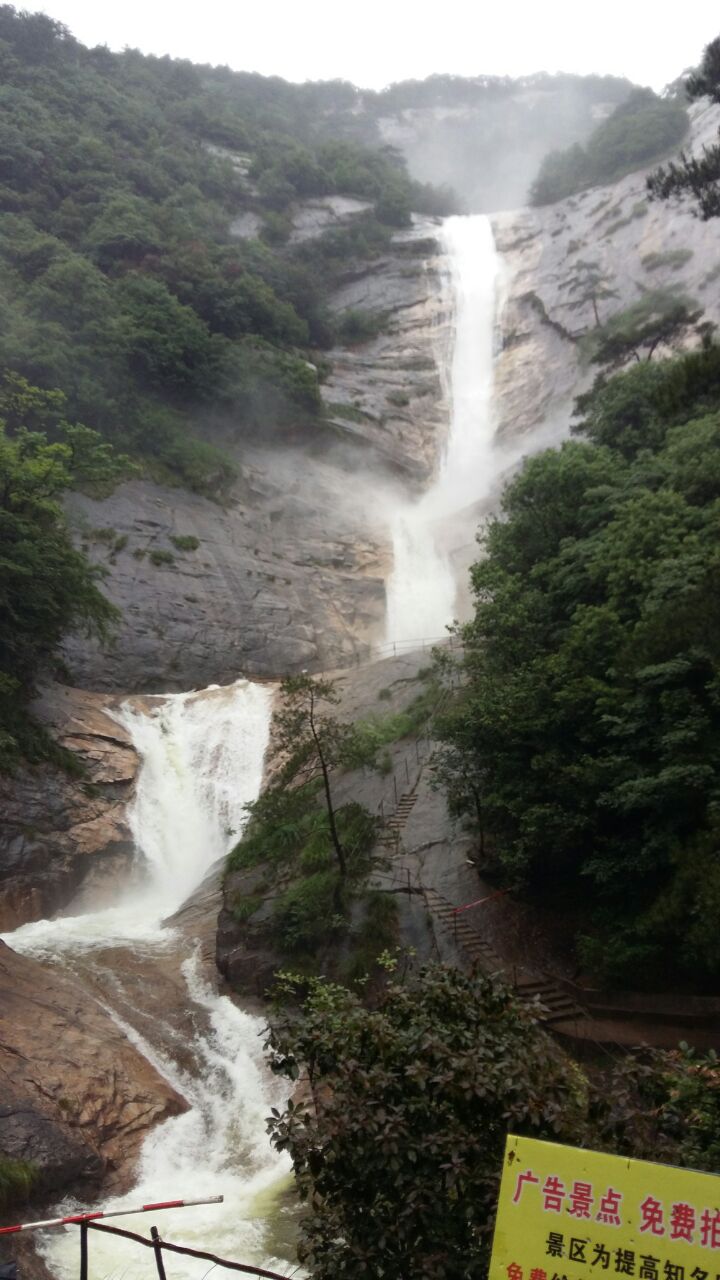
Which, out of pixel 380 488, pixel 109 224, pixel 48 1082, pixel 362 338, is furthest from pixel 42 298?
pixel 48 1082

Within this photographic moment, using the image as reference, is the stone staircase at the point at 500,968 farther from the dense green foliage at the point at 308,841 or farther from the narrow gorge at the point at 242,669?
the dense green foliage at the point at 308,841

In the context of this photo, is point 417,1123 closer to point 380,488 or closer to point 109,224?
point 380,488

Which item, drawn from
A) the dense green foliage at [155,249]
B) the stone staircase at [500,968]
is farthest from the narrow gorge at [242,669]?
the dense green foliage at [155,249]

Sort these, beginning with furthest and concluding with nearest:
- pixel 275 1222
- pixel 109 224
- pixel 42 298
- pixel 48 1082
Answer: pixel 109 224
pixel 42 298
pixel 48 1082
pixel 275 1222

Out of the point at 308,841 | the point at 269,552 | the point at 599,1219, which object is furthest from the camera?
the point at 269,552

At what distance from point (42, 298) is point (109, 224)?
33.4ft

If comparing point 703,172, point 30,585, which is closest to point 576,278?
point 703,172

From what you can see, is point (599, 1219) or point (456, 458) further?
point (456, 458)

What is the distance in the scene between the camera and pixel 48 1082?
12016mm

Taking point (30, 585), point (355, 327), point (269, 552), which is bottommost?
point (30, 585)

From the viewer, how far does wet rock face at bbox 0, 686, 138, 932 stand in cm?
1994

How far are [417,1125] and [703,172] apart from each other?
15.0 meters

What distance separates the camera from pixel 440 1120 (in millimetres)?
5281

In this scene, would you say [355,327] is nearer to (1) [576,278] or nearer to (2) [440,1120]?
(1) [576,278]
